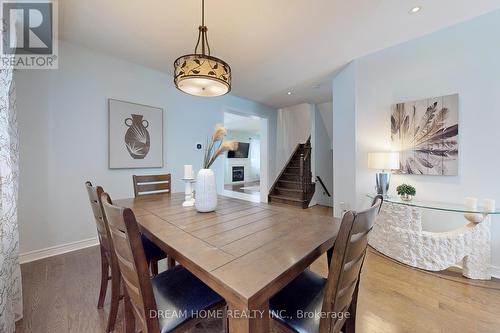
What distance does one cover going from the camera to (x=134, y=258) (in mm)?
755

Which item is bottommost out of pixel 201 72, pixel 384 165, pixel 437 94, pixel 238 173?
pixel 238 173

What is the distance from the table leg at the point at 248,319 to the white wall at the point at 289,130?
502cm

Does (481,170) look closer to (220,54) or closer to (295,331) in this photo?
(295,331)

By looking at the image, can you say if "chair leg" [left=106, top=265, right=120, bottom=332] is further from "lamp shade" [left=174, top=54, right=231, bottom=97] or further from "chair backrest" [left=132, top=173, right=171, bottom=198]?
"lamp shade" [left=174, top=54, right=231, bottom=97]

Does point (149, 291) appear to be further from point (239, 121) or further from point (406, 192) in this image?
point (239, 121)

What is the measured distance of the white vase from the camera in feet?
4.74

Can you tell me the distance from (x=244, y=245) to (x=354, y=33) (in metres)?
2.55

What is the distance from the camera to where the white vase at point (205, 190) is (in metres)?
1.44

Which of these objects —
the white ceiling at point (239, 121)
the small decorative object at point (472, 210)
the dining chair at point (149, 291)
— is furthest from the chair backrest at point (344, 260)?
the white ceiling at point (239, 121)

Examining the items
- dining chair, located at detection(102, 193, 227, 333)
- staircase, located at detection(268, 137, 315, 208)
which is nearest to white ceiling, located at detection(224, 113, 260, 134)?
staircase, located at detection(268, 137, 315, 208)

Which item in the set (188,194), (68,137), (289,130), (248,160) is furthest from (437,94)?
(248,160)

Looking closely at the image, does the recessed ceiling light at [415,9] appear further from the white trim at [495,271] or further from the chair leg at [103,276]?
the chair leg at [103,276]

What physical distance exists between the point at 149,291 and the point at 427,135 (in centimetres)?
306

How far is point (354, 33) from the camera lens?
2.21 meters
